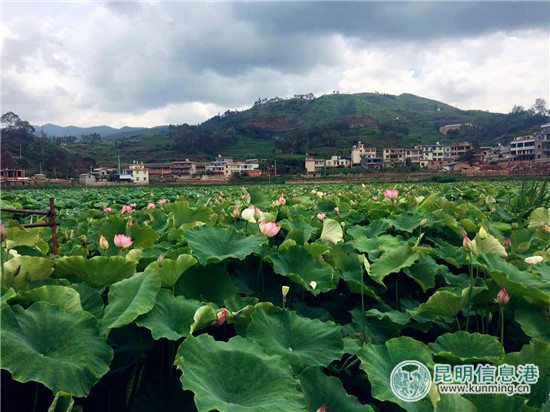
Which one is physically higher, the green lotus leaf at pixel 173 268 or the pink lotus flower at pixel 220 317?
the green lotus leaf at pixel 173 268

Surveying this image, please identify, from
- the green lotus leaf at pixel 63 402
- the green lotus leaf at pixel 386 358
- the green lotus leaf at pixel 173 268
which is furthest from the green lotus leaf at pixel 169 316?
the green lotus leaf at pixel 386 358

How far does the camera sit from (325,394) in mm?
900

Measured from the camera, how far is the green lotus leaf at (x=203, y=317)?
93 centimetres

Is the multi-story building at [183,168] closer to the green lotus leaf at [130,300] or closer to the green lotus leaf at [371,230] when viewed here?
the green lotus leaf at [371,230]

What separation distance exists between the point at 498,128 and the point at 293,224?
91899mm

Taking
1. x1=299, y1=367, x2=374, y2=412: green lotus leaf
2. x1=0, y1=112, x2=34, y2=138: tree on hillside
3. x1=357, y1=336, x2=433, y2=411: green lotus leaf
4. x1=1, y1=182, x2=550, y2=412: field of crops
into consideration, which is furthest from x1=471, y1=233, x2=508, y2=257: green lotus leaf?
x1=0, y1=112, x2=34, y2=138: tree on hillside

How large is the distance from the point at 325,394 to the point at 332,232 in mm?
1004

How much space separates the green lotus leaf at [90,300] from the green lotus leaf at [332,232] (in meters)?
1.08

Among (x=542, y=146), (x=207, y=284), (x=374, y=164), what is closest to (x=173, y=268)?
(x=207, y=284)

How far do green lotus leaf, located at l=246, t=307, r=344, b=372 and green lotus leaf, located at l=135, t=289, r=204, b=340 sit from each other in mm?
169

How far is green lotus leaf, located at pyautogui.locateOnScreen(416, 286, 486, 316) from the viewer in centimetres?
111

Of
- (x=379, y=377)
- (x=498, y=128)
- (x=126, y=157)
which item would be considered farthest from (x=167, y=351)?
(x=498, y=128)

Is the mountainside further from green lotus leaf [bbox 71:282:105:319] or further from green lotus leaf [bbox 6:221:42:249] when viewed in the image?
green lotus leaf [bbox 71:282:105:319]

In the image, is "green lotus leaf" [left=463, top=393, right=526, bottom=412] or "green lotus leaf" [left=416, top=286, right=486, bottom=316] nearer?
"green lotus leaf" [left=463, top=393, right=526, bottom=412]
